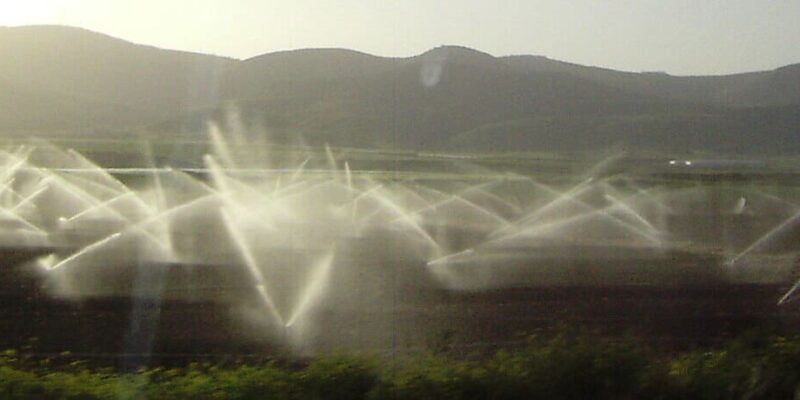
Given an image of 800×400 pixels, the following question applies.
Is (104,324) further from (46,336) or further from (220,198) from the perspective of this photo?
(220,198)

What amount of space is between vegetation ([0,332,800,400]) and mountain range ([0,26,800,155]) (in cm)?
7289

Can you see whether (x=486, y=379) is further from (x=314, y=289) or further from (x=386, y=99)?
(x=386, y=99)

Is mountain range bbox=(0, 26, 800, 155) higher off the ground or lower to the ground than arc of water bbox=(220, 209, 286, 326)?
higher

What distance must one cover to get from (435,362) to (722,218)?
2239 centimetres

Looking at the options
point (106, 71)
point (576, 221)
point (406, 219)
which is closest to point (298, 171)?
point (406, 219)

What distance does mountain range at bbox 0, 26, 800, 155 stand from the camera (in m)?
93.7

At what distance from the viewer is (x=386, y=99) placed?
109m

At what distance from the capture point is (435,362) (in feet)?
30.1

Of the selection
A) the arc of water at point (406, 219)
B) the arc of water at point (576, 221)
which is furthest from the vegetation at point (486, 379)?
the arc of water at point (576, 221)

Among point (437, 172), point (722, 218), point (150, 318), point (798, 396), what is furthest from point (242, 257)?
point (437, 172)

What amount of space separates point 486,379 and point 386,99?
101 metres

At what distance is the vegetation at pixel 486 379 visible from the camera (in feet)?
26.2

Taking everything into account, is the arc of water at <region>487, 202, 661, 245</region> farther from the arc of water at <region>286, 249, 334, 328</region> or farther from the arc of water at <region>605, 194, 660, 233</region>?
the arc of water at <region>286, 249, 334, 328</region>

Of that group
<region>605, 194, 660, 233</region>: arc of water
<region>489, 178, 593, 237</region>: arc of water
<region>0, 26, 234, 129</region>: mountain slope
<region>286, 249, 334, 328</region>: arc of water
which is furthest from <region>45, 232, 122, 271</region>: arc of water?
<region>0, 26, 234, 129</region>: mountain slope
